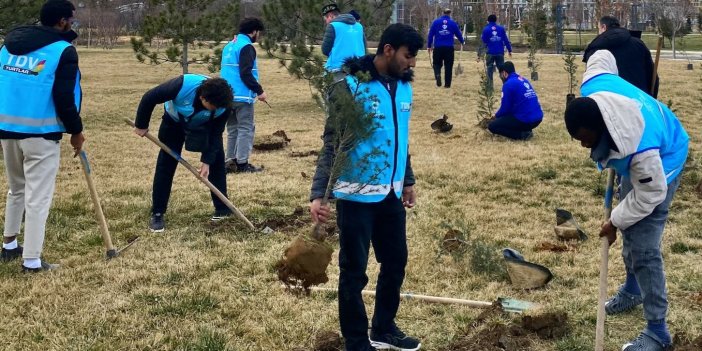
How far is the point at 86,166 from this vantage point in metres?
5.21

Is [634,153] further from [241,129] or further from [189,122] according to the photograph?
[241,129]

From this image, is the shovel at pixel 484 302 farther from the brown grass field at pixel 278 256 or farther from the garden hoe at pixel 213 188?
the garden hoe at pixel 213 188

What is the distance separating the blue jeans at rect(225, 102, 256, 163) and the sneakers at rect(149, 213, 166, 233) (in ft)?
7.11

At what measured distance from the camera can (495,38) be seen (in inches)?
607

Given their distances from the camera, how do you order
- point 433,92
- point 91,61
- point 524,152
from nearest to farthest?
point 524,152, point 433,92, point 91,61

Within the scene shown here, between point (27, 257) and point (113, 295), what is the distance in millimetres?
824

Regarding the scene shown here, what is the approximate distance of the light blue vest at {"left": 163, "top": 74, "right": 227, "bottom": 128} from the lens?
227 inches

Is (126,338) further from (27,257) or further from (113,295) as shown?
(27,257)

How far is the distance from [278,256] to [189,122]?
1.41m

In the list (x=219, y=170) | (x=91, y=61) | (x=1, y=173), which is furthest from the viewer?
(x=91, y=61)

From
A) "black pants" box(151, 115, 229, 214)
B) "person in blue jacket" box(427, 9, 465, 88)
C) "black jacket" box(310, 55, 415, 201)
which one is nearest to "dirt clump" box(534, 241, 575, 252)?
"black jacket" box(310, 55, 415, 201)

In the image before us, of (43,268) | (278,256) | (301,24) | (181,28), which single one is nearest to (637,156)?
(278,256)

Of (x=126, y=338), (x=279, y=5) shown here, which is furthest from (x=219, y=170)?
(x=279, y=5)

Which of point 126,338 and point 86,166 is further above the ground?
point 86,166
